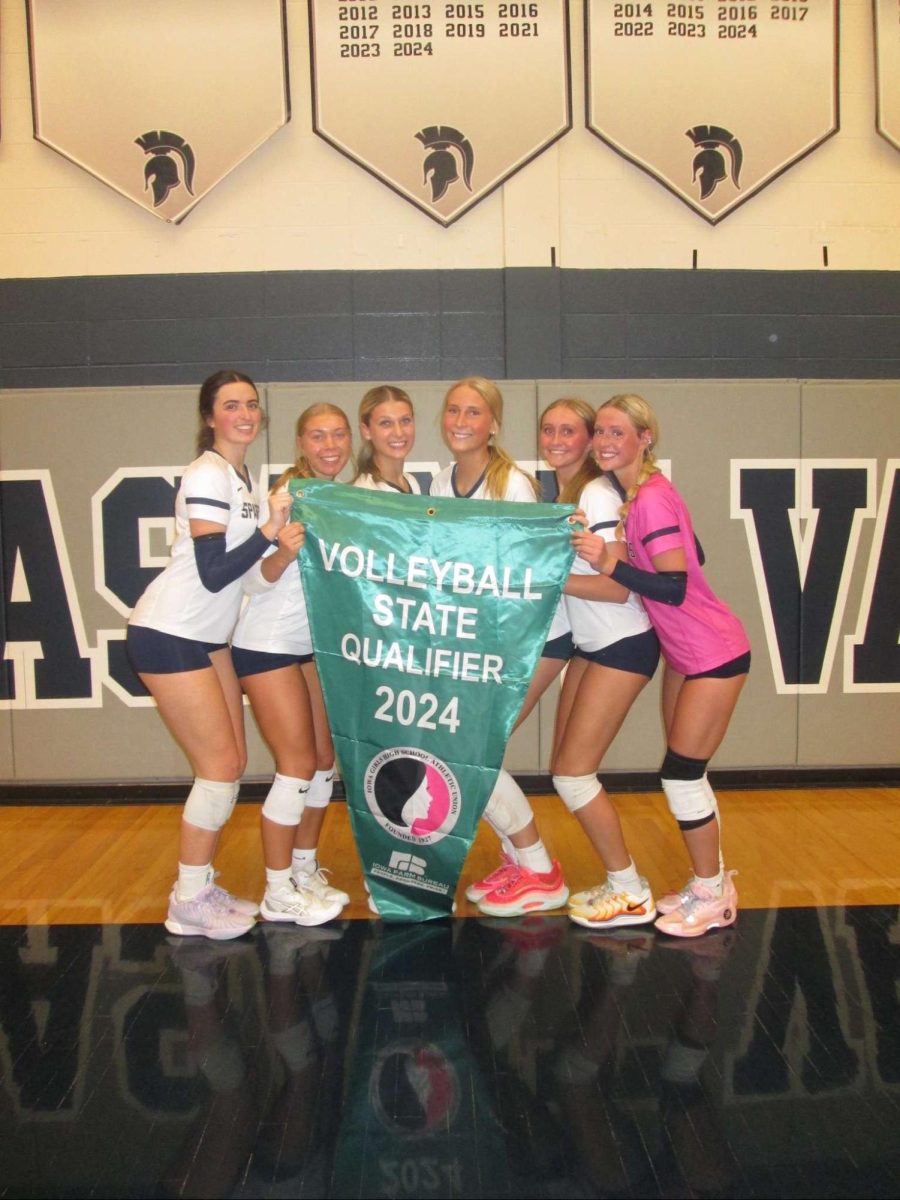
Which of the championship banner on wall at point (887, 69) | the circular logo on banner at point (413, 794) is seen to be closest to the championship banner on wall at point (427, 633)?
the circular logo on banner at point (413, 794)

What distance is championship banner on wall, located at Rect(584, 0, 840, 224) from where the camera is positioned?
4574 mm

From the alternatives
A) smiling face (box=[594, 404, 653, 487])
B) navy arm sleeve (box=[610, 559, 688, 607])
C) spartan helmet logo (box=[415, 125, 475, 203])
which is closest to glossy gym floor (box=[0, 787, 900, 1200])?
navy arm sleeve (box=[610, 559, 688, 607])

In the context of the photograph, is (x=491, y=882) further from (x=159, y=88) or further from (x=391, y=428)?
(x=159, y=88)

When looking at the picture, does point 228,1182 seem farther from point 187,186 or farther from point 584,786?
point 187,186

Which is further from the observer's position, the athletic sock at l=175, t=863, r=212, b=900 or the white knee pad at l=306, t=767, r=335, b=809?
the white knee pad at l=306, t=767, r=335, b=809

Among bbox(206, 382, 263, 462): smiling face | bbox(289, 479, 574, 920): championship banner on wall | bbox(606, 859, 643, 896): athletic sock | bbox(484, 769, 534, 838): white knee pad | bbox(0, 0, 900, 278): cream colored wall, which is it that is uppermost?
bbox(0, 0, 900, 278): cream colored wall

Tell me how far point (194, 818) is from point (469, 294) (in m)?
3.03

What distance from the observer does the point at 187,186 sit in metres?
4.64

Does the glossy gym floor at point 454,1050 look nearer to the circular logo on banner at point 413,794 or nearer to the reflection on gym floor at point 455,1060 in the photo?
→ the reflection on gym floor at point 455,1060

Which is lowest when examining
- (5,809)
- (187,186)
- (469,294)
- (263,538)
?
(5,809)

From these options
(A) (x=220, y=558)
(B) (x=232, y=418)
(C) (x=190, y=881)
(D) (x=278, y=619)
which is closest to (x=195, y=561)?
(A) (x=220, y=558)

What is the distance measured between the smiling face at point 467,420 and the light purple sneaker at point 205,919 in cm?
145

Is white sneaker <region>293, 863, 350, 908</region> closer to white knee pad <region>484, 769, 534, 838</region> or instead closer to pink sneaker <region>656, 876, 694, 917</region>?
white knee pad <region>484, 769, 534, 838</region>

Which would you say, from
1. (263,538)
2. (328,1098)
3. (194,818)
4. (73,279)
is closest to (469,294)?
(73,279)
